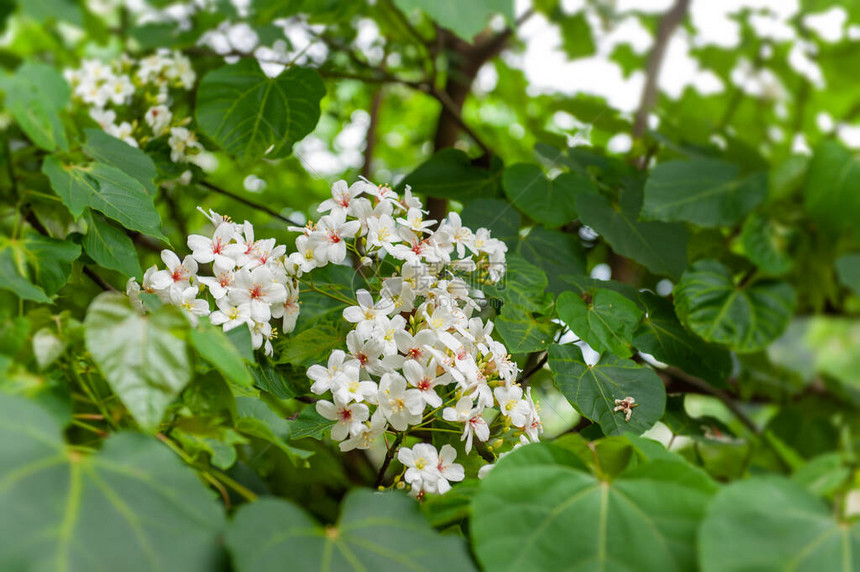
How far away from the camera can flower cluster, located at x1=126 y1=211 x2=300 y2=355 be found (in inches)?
26.9

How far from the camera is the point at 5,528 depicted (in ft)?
1.28

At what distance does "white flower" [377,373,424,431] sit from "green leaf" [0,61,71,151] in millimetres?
447

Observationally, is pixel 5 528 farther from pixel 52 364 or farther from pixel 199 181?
pixel 199 181

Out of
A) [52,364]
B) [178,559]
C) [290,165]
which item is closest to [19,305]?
[52,364]

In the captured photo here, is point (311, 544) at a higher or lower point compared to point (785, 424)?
higher

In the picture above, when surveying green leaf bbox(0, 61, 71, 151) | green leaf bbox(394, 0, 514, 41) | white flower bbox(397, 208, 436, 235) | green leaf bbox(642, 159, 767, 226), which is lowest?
green leaf bbox(642, 159, 767, 226)

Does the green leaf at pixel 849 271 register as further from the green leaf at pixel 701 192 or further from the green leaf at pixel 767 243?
the green leaf at pixel 701 192

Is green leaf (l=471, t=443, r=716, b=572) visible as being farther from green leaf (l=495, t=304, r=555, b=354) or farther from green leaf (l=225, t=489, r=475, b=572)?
green leaf (l=495, t=304, r=555, b=354)

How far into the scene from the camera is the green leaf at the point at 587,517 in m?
0.49


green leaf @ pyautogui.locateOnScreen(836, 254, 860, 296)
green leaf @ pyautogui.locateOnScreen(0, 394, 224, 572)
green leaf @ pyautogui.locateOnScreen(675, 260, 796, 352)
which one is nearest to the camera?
green leaf @ pyautogui.locateOnScreen(0, 394, 224, 572)

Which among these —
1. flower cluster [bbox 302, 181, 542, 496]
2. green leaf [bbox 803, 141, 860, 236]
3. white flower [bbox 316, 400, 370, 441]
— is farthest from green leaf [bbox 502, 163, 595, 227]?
white flower [bbox 316, 400, 370, 441]

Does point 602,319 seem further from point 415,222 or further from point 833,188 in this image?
point 833,188

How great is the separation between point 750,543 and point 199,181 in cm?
107

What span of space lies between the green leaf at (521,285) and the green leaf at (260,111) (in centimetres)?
44
